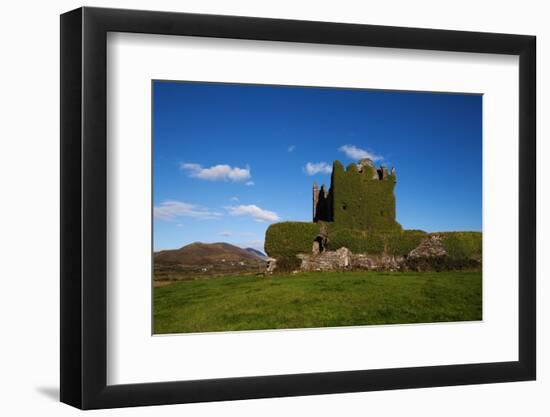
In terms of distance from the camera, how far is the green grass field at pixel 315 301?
7.07 metres

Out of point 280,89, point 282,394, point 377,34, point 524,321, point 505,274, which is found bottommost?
point 282,394

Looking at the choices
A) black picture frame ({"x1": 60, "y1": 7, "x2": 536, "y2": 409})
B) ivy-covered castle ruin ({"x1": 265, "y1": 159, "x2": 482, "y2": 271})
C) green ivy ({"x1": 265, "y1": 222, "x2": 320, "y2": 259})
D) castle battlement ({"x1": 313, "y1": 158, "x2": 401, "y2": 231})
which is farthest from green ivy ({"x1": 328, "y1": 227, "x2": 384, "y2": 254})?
black picture frame ({"x1": 60, "y1": 7, "x2": 536, "y2": 409})

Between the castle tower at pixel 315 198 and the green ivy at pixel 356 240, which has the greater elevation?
the castle tower at pixel 315 198

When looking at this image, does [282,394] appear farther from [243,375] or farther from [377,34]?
[377,34]

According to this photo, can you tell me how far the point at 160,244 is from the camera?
693 centimetres

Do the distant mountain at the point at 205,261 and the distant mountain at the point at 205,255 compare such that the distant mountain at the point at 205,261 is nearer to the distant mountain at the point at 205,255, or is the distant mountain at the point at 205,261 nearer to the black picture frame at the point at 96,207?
the distant mountain at the point at 205,255

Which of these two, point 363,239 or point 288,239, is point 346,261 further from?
point 288,239

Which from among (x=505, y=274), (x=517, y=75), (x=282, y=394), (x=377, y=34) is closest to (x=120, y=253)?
(x=282, y=394)

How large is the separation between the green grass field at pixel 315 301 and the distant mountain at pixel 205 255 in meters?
0.24

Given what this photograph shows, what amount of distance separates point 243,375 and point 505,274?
10.9 feet

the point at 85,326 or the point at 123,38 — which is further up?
the point at 123,38

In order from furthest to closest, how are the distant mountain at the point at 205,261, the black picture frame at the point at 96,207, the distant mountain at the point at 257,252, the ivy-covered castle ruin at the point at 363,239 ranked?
1. the distant mountain at the point at 257,252
2. the ivy-covered castle ruin at the point at 363,239
3. the distant mountain at the point at 205,261
4. the black picture frame at the point at 96,207

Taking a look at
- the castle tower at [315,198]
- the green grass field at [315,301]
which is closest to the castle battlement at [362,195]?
the castle tower at [315,198]

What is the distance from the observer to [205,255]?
757 centimetres
